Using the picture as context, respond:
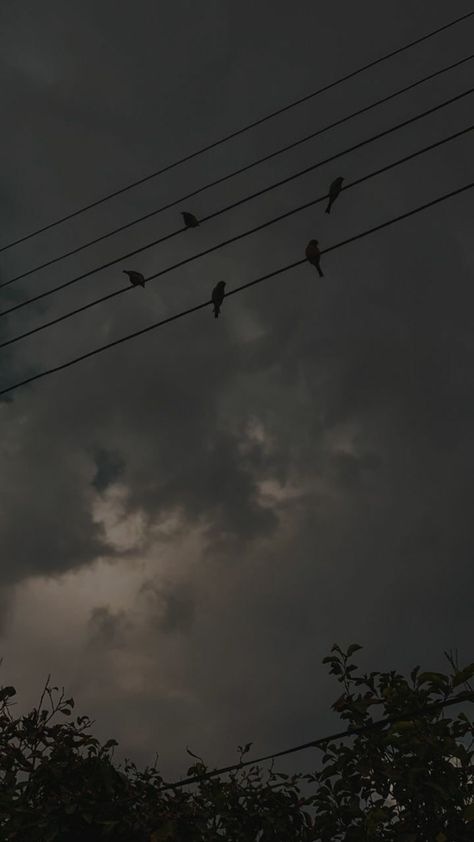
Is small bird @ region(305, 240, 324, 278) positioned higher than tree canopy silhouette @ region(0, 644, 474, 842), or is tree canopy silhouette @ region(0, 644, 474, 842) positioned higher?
small bird @ region(305, 240, 324, 278)

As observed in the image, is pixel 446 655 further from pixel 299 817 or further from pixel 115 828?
pixel 115 828

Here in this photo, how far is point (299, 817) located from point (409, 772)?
1.62m

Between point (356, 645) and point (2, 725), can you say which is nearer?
point (356, 645)

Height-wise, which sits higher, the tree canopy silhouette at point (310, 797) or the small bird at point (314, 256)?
the small bird at point (314, 256)

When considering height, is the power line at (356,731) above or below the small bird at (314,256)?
below

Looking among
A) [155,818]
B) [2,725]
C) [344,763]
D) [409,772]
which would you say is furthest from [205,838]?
[2,725]

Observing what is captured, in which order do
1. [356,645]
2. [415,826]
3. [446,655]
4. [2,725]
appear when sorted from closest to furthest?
[446,655]
[415,826]
[356,645]
[2,725]

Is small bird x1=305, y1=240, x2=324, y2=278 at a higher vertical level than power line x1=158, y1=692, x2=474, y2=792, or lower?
higher

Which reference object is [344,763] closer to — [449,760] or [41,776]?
[449,760]

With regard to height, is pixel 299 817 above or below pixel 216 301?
below

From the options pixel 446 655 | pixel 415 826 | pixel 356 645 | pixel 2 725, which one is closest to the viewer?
pixel 446 655

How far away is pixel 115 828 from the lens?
9.61m

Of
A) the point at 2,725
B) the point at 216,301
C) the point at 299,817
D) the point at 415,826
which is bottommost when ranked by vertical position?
the point at 415,826

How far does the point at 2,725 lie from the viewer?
11266mm
